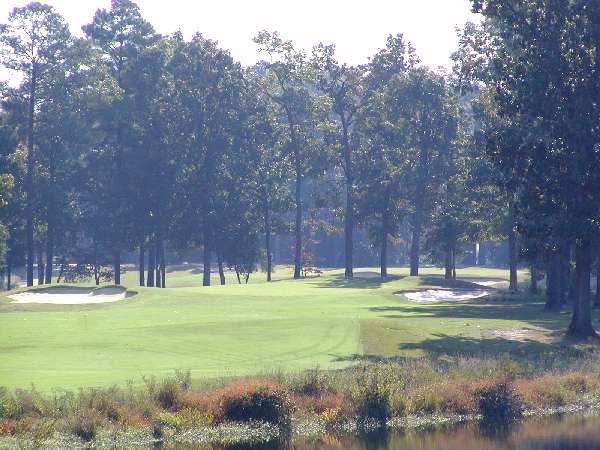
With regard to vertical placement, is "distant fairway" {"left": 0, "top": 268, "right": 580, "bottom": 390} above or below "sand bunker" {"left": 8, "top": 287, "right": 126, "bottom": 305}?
below

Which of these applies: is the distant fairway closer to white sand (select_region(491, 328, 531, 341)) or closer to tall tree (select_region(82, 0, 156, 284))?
white sand (select_region(491, 328, 531, 341))

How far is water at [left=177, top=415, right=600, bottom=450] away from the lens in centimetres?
2819

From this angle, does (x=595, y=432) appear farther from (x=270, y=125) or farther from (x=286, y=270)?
(x=286, y=270)

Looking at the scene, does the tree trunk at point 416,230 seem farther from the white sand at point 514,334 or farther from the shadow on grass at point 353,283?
the white sand at point 514,334

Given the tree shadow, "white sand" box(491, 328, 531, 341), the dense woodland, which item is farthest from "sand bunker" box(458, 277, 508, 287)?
"white sand" box(491, 328, 531, 341)

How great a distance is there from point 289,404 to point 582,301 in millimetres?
20893

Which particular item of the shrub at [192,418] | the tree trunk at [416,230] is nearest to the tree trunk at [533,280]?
the tree trunk at [416,230]

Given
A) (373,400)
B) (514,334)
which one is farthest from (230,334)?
(514,334)

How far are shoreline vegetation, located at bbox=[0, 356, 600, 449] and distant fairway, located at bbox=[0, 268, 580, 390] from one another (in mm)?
2088

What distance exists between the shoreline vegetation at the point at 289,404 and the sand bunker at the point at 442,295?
116ft

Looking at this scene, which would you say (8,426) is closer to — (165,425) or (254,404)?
(165,425)

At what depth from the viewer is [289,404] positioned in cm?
3002

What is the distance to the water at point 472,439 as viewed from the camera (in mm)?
28188

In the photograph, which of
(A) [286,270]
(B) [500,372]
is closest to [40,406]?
(B) [500,372]
